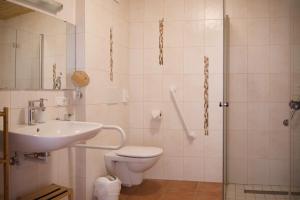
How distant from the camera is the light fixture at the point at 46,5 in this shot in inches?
75.5

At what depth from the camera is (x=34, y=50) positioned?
1979mm

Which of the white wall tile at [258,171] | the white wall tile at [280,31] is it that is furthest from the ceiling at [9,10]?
the white wall tile at [258,171]

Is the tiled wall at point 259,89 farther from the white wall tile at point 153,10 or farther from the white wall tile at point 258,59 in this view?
the white wall tile at point 153,10

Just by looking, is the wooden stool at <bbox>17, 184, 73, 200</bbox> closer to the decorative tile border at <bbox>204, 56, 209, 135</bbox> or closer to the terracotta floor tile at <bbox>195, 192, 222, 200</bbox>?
the terracotta floor tile at <bbox>195, 192, 222, 200</bbox>

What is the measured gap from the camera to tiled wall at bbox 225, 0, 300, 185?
253 centimetres

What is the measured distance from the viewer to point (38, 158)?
6.07 ft

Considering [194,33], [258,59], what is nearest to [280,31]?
[258,59]

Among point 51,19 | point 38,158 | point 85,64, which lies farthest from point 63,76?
point 38,158

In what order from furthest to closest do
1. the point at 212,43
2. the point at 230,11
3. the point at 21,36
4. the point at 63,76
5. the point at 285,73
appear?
the point at 212,43 < the point at 230,11 < the point at 285,73 < the point at 63,76 < the point at 21,36

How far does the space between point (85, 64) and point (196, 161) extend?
1692 millimetres

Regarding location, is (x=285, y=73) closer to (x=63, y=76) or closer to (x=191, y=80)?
(x=191, y=80)

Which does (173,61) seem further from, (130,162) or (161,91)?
(130,162)

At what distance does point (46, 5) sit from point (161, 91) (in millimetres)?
1631

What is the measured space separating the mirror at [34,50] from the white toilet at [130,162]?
84 centimetres
